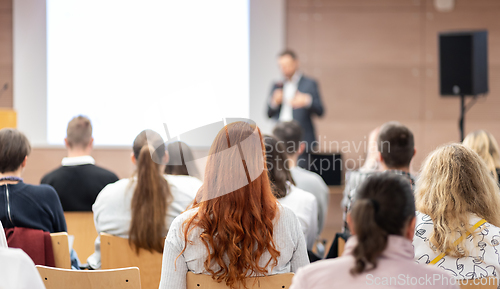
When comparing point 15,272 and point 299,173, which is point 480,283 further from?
point 299,173

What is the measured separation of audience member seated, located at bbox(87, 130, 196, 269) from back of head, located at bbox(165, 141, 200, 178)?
4.1 inches

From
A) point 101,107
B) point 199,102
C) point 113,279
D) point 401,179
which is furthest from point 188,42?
point 401,179

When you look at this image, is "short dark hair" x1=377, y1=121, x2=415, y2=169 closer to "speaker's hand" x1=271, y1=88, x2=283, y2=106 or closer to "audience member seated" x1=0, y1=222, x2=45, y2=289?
"audience member seated" x1=0, y1=222, x2=45, y2=289

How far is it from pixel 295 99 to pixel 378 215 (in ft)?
12.9

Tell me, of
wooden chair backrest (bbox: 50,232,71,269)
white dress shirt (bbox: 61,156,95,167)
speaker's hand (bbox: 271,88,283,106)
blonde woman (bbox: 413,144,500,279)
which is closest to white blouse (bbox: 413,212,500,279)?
blonde woman (bbox: 413,144,500,279)

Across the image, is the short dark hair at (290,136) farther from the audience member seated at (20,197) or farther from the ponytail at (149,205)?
the audience member seated at (20,197)

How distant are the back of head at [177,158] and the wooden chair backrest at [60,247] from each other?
65 cm

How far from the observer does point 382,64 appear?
546 centimetres

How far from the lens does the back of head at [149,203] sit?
2.04 m

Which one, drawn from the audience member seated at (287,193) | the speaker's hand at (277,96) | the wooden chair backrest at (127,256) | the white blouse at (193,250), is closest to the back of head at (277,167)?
the audience member seated at (287,193)

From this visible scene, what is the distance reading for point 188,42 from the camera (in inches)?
211

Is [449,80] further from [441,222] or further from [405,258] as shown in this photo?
[405,258]

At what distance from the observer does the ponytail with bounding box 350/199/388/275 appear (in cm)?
97

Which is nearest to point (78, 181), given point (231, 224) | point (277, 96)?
point (231, 224)
